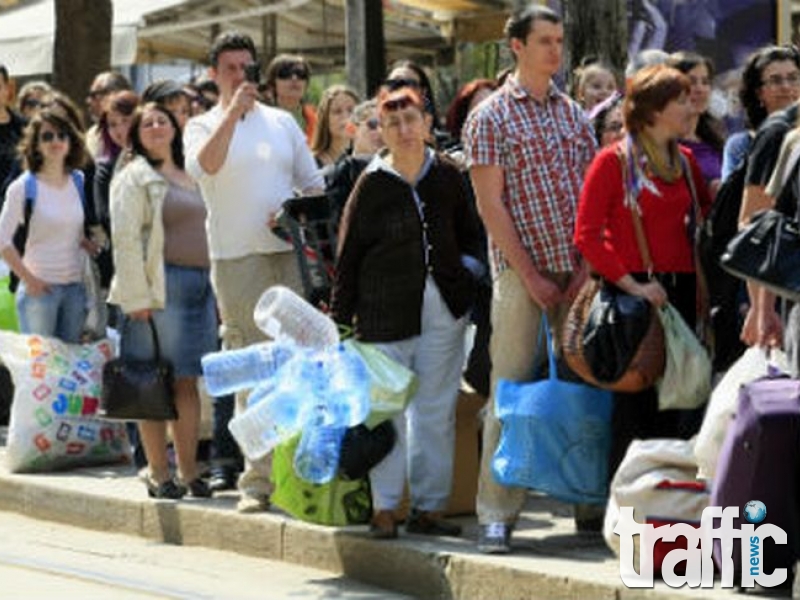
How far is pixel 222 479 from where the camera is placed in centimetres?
1194

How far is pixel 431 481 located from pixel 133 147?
2.75 metres

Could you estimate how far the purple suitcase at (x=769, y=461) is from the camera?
828 centimetres

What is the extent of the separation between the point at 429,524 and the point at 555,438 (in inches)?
38.4

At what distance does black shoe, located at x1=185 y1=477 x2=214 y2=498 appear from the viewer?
38.8 feet

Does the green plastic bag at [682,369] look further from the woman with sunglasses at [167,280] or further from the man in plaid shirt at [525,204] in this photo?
the woman with sunglasses at [167,280]

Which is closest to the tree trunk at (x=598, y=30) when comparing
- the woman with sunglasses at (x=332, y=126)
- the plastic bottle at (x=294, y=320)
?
the woman with sunglasses at (x=332, y=126)

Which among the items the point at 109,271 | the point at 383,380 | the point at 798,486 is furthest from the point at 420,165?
the point at 109,271

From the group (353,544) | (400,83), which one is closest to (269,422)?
(353,544)

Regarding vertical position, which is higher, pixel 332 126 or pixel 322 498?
pixel 332 126

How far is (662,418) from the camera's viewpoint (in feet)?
31.5

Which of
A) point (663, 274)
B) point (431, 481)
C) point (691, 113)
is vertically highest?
point (691, 113)

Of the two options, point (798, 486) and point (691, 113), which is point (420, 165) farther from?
point (798, 486)

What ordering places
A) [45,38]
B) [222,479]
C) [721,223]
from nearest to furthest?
[721,223]
[222,479]
[45,38]

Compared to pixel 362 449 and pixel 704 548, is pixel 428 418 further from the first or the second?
pixel 704 548
